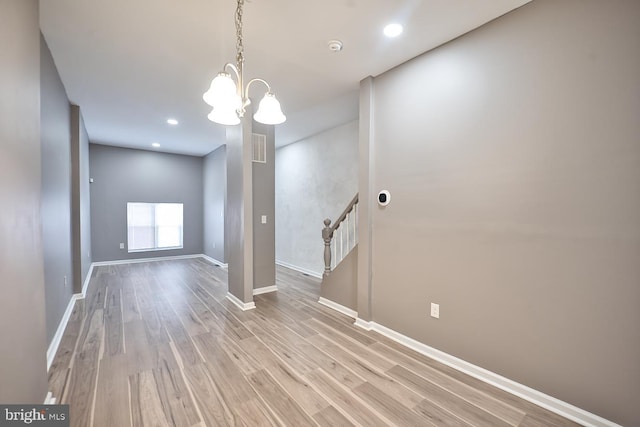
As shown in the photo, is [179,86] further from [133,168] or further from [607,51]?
[133,168]

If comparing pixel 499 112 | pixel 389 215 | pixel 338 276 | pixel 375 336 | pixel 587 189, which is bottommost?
pixel 375 336

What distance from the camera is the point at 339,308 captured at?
352 centimetres

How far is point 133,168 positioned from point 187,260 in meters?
2.69

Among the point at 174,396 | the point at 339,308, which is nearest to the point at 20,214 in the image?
the point at 174,396

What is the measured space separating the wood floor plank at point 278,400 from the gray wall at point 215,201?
14.8ft

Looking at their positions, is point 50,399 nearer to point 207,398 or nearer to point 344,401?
point 207,398

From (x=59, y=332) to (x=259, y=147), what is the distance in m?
3.32

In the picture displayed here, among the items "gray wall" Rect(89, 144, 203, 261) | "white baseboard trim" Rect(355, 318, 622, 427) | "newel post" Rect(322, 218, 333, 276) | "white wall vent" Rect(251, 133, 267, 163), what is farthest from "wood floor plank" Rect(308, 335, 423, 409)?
"gray wall" Rect(89, 144, 203, 261)

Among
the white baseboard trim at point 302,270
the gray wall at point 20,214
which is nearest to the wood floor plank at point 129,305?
the gray wall at point 20,214

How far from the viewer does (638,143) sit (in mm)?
1514

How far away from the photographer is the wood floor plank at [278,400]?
67.2 inches

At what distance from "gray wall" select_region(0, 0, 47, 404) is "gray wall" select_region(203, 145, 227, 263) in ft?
14.6

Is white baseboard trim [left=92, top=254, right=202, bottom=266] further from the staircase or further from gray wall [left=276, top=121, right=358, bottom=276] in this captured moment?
the staircase

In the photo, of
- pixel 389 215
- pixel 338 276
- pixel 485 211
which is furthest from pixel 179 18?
pixel 338 276
